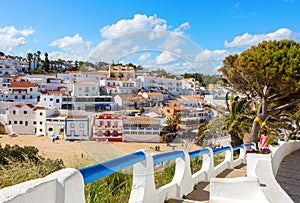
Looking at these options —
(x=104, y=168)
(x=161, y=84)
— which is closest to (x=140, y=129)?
(x=161, y=84)

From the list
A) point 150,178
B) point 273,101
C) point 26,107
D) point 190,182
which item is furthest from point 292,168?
point 26,107

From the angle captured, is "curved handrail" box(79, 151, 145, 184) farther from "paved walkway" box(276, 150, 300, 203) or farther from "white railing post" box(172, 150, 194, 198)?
"paved walkway" box(276, 150, 300, 203)

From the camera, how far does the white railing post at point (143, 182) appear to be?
9.08 feet

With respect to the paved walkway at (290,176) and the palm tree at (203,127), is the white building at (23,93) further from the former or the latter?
the palm tree at (203,127)

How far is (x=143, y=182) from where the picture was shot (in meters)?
3.07

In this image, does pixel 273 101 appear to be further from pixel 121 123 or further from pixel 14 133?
pixel 14 133

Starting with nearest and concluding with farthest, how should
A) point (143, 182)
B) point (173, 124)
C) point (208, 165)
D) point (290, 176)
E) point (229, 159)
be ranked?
point (173, 124)
point (143, 182)
point (208, 165)
point (229, 159)
point (290, 176)

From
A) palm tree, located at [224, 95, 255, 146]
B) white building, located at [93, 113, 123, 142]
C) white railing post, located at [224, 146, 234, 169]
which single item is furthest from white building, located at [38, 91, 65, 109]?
palm tree, located at [224, 95, 255, 146]

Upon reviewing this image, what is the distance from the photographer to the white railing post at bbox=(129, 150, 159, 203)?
Result: 277cm

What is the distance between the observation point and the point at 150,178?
322 cm

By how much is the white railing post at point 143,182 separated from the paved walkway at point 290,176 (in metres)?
5.06

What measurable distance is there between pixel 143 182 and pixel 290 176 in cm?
874

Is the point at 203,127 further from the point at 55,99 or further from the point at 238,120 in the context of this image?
the point at 55,99

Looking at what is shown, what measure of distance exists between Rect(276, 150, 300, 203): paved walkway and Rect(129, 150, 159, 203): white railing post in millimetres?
5065
